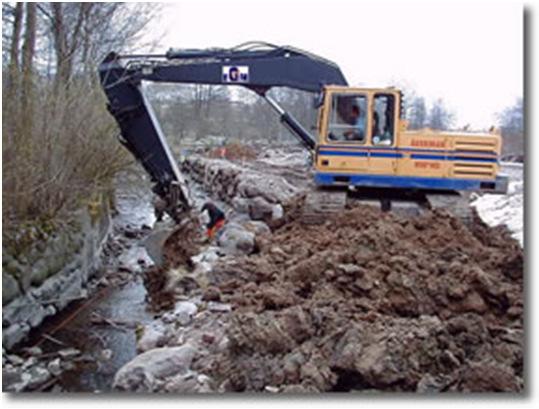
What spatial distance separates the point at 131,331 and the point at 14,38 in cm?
265

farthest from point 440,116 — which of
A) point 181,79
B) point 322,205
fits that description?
point 181,79

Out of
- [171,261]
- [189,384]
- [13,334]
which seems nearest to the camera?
[189,384]

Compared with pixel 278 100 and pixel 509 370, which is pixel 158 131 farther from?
pixel 509 370

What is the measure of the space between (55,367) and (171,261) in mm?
1957

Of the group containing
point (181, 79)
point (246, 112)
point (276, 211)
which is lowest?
point (276, 211)

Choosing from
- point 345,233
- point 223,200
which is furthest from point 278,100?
point 223,200

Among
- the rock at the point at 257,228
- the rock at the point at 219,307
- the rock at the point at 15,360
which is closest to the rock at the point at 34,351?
the rock at the point at 15,360

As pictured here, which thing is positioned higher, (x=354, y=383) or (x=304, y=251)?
(x=304, y=251)

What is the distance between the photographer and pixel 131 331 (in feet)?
15.8

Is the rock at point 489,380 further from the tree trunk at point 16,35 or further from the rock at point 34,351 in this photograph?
the tree trunk at point 16,35

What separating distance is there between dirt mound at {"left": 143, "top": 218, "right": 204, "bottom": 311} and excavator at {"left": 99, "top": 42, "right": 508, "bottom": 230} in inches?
47.6

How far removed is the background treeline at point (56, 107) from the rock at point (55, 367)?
92 cm

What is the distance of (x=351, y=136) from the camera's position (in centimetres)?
A: 630

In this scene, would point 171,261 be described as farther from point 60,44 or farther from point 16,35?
point 60,44
